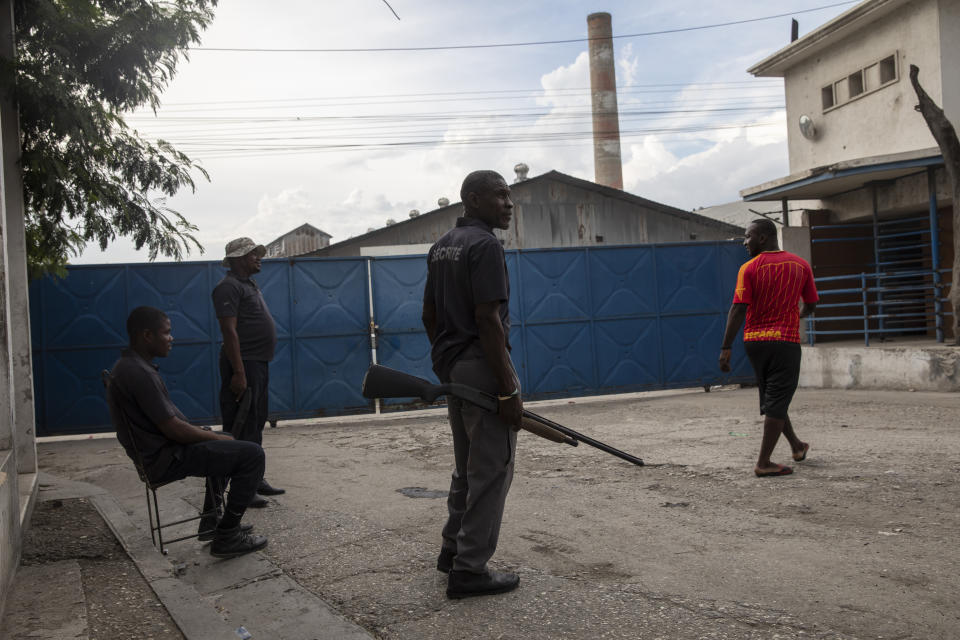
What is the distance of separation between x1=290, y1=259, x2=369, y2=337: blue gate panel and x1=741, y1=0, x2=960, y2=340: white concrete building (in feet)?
23.4

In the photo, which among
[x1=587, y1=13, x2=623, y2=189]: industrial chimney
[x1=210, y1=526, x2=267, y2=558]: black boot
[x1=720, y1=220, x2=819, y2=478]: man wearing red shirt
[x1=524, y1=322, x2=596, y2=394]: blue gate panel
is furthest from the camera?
[x1=587, y1=13, x2=623, y2=189]: industrial chimney

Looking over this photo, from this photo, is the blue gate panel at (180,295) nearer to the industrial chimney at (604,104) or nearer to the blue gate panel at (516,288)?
the blue gate panel at (516,288)

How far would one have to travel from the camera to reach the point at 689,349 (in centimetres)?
1227

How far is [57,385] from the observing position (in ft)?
33.5

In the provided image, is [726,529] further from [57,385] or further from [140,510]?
[57,385]

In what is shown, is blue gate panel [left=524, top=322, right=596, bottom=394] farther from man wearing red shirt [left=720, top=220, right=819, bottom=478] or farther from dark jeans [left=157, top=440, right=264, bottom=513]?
dark jeans [left=157, top=440, right=264, bottom=513]

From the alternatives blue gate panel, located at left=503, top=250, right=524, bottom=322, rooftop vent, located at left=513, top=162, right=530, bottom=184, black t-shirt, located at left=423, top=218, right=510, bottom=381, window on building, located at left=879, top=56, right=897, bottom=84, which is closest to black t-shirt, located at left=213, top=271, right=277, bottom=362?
black t-shirt, located at left=423, top=218, right=510, bottom=381

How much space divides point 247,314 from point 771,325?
3.64 meters

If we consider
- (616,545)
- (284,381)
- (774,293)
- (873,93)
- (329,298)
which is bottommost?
(616,545)

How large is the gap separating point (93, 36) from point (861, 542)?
23.6 ft

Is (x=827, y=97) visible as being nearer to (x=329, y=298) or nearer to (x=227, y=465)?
(x=329, y=298)

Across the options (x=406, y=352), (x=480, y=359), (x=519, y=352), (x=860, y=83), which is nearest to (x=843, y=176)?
(x=860, y=83)

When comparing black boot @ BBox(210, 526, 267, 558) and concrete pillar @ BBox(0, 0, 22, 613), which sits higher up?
concrete pillar @ BBox(0, 0, 22, 613)

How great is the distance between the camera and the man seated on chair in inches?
158
